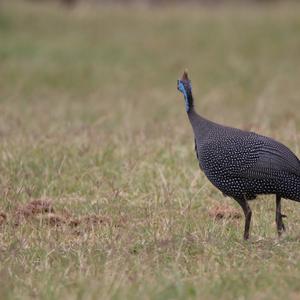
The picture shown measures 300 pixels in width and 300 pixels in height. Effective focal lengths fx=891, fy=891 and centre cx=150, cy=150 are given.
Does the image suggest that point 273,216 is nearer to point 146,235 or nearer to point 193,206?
point 193,206

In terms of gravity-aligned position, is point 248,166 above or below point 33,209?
above

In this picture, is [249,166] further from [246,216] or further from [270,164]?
[246,216]

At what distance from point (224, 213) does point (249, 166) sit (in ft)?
2.71

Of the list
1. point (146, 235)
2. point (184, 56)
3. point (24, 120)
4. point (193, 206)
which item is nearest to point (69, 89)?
point (184, 56)

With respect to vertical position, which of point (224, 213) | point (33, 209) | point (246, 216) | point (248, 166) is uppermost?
point (248, 166)

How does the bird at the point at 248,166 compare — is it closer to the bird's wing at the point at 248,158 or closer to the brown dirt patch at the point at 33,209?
the bird's wing at the point at 248,158

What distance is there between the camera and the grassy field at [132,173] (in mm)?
4168

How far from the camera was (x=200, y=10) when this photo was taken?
61.1 feet

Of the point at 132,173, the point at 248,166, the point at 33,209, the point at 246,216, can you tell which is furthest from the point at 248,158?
the point at 132,173

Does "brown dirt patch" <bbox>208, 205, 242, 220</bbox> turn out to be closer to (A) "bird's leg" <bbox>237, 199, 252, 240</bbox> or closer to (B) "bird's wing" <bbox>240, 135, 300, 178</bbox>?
(A) "bird's leg" <bbox>237, 199, 252, 240</bbox>

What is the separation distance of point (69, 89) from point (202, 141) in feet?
27.4

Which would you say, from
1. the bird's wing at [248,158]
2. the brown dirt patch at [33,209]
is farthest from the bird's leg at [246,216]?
the brown dirt patch at [33,209]

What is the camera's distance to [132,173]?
6.67 metres

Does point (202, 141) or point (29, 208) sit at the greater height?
point (202, 141)
